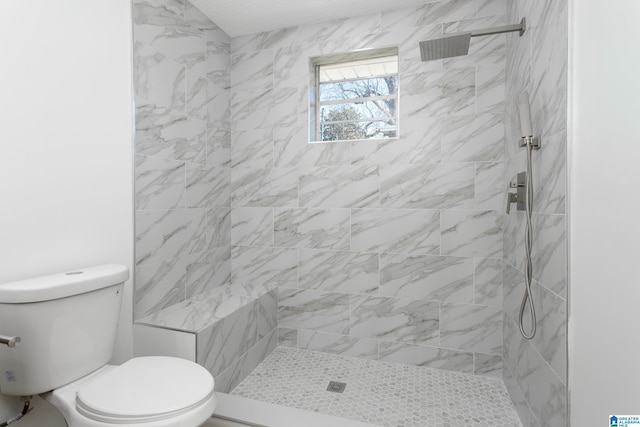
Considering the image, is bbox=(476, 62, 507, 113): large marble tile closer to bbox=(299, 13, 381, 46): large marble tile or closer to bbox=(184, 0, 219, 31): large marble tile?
bbox=(299, 13, 381, 46): large marble tile

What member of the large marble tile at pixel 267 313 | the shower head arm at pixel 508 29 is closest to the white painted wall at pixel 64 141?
the large marble tile at pixel 267 313

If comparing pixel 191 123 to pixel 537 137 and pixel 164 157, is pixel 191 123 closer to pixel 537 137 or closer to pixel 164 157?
pixel 164 157

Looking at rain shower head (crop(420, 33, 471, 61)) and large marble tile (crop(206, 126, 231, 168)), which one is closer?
rain shower head (crop(420, 33, 471, 61))

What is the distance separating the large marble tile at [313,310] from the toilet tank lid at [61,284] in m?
1.19

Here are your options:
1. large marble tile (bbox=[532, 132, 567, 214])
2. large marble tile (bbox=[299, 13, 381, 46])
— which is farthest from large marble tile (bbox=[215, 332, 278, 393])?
large marble tile (bbox=[299, 13, 381, 46])

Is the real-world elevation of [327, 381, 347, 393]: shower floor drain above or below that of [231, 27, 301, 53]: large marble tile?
below

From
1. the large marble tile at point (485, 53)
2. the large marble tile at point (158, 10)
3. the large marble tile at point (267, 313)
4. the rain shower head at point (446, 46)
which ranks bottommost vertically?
the large marble tile at point (267, 313)

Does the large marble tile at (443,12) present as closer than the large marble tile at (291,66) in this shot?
Yes

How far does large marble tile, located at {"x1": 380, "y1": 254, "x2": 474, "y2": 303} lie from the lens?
1.99m

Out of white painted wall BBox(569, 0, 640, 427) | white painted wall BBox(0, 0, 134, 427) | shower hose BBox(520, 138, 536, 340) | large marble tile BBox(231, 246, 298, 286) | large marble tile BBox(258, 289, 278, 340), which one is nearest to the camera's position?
white painted wall BBox(569, 0, 640, 427)

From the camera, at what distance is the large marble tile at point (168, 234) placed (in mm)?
1732

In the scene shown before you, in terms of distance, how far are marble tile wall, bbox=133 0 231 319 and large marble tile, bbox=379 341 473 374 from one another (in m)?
1.31

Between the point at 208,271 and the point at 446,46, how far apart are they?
79.7 inches

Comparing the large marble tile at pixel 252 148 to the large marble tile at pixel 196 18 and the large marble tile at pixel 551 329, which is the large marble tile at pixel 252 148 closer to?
the large marble tile at pixel 196 18
